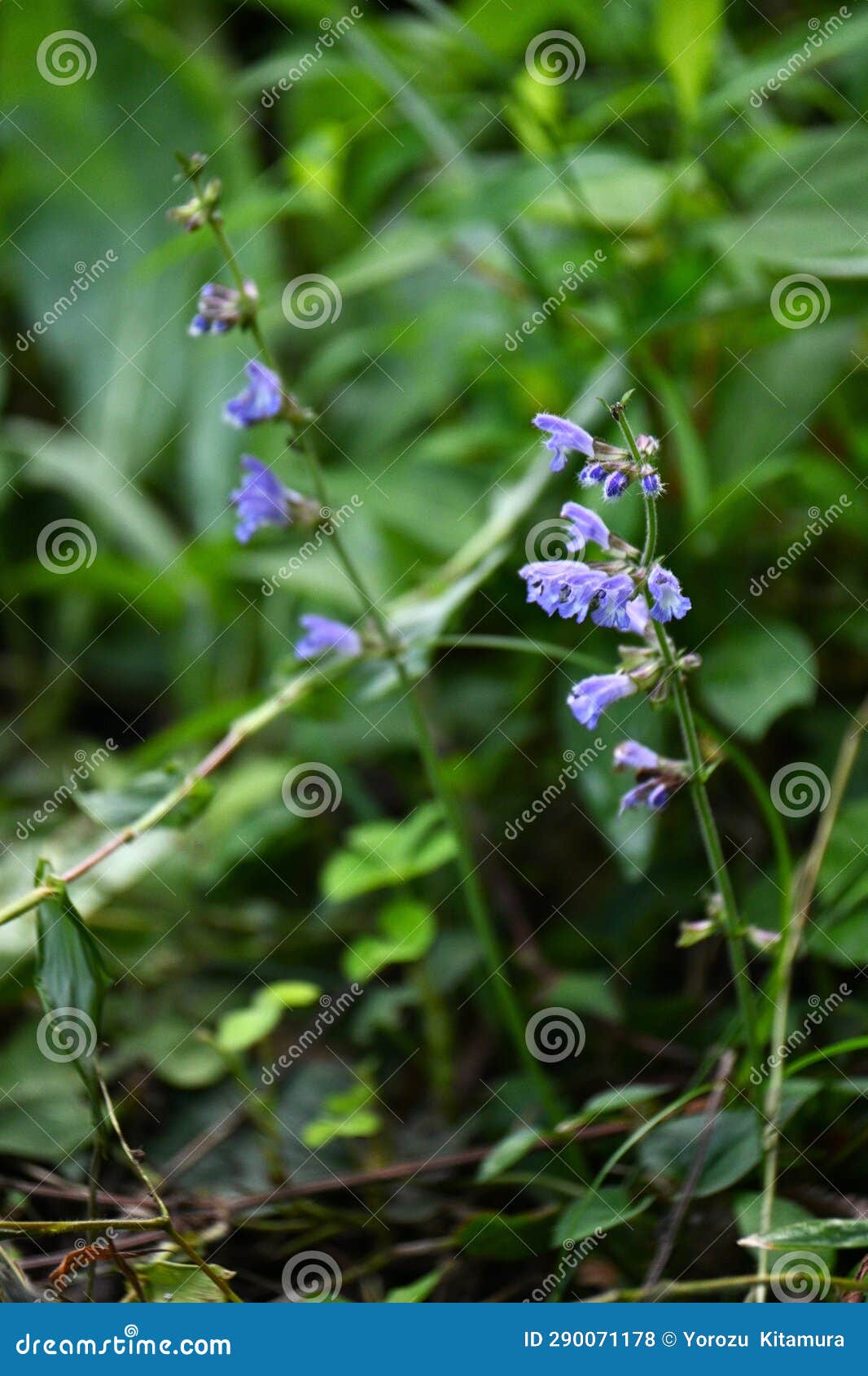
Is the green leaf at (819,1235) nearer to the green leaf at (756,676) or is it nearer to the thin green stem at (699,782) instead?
the thin green stem at (699,782)

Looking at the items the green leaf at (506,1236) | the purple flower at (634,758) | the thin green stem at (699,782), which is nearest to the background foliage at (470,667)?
the green leaf at (506,1236)

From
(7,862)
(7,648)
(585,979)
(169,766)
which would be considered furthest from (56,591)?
(585,979)

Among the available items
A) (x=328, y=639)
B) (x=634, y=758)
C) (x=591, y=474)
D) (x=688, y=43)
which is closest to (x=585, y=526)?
(x=591, y=474)

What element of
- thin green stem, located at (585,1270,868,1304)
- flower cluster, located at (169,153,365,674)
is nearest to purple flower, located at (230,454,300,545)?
flower cluster, located at (169,153,365,674)

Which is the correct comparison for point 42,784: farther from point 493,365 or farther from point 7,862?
point 493,365

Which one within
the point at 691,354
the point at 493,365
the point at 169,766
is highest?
the point at 691,354

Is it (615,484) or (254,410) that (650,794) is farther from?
(254,410)
